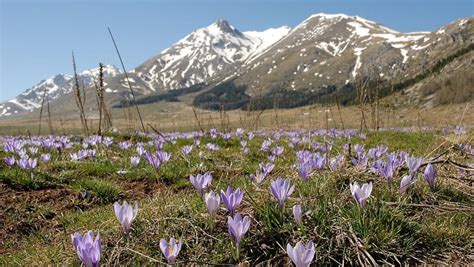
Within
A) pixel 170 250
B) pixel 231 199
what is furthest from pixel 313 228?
pixel 170 250

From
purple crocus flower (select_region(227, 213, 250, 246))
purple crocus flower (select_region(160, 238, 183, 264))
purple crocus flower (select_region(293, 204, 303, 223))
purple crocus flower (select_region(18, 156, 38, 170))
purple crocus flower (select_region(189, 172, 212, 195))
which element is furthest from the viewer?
purple crocus flower (select_region(18, 156, 38, 170))

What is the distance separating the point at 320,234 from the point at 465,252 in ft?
3.02

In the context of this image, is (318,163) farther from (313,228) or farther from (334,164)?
(313,228)

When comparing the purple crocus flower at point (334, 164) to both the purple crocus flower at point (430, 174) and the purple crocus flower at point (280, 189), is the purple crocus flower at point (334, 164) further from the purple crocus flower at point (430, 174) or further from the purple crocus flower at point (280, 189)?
the purple crocus flower at point (280, 189)

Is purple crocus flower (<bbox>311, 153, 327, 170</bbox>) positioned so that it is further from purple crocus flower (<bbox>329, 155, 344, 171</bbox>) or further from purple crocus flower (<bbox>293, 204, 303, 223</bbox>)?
purple crocus flower (<bbox>293, 204, 303, 223</bbox>)

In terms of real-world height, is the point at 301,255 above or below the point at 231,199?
below

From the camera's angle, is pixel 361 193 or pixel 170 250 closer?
pixel 170 250

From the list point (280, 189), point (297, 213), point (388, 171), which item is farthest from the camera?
point (388, 171)

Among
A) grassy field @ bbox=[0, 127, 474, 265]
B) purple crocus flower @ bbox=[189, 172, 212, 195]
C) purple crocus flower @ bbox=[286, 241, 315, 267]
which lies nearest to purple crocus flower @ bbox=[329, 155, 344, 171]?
grassy field @ bbox=[0, 127, 474, 265]

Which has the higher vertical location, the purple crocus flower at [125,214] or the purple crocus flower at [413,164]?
the purple crocus flower at [413,164]

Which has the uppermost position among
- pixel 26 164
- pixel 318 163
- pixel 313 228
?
pixel 318 163

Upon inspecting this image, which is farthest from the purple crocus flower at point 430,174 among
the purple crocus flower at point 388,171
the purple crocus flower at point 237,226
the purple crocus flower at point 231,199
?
the purple crocus flower at point 237,226

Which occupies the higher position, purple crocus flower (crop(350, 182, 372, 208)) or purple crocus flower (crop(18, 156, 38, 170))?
purple crocus flower (crop(350, 182, 372, 208))

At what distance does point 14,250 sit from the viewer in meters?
3.74
